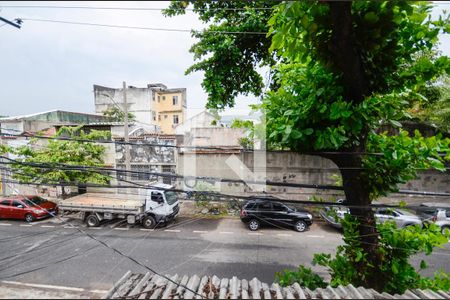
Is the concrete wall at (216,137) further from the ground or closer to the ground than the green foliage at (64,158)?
further from the ground

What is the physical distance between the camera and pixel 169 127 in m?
33.5

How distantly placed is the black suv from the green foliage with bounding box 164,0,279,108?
5.36 m

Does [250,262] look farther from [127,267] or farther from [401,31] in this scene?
[401,31]

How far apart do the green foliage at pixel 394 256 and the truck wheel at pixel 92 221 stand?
37.7 ft

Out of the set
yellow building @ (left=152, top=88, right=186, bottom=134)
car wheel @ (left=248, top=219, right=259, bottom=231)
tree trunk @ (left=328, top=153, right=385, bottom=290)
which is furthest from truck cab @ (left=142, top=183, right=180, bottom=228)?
yellow building @ (left=152, top=88, right=186, bottom=134)

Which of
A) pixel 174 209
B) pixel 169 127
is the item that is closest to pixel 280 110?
pixel 174 209

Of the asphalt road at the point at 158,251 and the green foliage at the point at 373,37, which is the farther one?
the asphalt road at the point at 158,251

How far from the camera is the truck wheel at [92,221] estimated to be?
11703mm

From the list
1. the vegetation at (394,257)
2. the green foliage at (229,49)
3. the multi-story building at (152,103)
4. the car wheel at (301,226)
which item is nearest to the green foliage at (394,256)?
the vegetation at (394,257)

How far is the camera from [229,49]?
313 inches

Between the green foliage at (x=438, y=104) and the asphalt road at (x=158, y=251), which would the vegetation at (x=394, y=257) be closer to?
the asphalt road at (x=158, y=251)

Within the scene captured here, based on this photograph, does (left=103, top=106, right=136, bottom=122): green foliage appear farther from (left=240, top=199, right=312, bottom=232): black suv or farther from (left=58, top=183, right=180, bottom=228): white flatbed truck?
(left=240, top=199, right=312, bottom=232): black suv

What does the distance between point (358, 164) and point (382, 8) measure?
1944 mm

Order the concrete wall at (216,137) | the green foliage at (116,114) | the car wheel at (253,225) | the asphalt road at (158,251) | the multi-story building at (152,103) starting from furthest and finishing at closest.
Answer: the multi-story building at (152,103) < the green foliage at (116,114) < the concrete wall at (216,137) < the car wheel at (253,225) < the asphalt road at (158,251)
